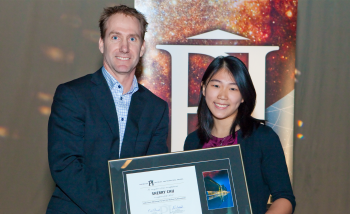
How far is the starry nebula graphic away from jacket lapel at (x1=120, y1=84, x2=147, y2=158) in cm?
126

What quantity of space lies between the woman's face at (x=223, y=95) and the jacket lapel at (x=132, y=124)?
48 centimetres

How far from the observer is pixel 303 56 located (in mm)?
3680

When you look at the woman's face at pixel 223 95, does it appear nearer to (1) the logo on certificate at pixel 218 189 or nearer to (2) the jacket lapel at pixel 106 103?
(1) the logo on certificate at pixel 218 189

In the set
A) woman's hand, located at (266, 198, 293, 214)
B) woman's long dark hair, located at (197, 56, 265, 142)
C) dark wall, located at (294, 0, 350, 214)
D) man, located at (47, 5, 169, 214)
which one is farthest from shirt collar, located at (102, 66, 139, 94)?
dark wall, located at (294, 0, 350, 214)

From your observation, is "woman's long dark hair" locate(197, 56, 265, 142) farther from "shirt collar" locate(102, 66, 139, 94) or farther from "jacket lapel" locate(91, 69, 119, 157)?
"jacket lapel" locate(91, 69, 119, 157)

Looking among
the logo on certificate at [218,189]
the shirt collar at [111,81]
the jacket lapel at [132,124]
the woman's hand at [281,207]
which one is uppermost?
the shirt collar at [111,81]

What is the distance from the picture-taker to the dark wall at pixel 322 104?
12.1 feet

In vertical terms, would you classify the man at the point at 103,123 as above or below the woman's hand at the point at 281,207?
above

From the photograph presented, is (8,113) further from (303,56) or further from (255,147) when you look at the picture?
(303,56)

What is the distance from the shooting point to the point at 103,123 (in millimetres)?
2025

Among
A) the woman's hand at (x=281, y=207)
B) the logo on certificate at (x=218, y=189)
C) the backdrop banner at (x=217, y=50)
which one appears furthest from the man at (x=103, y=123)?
the backdrop banner at (x=217, y=50)

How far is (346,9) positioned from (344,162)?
5.77ft

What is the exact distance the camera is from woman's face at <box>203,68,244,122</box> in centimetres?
217

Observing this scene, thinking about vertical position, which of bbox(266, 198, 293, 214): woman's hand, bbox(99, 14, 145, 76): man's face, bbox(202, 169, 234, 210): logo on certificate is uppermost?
bbox(99, 14, 145, 76): man's face
